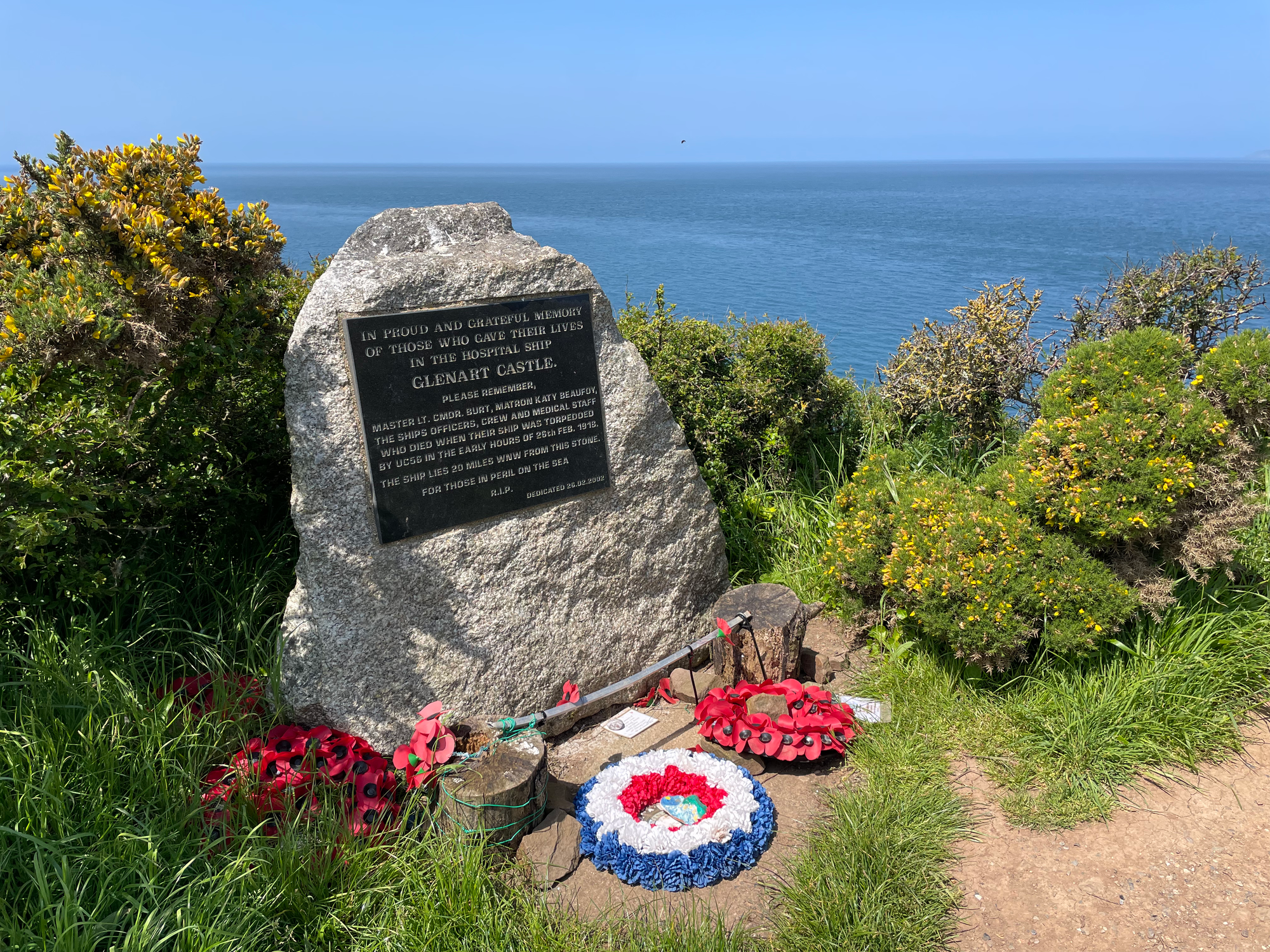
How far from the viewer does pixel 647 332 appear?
5801mm

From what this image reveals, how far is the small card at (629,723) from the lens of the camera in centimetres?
405

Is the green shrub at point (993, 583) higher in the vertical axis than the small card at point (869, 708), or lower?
higher

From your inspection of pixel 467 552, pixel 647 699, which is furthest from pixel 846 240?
pixel 467 552

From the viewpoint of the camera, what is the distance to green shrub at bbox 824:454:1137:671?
3.70 meters

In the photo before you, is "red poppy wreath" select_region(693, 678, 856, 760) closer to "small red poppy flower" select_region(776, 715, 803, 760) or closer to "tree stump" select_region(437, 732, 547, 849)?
"small red poppy flower" select_region(776, 715, 803, 760)

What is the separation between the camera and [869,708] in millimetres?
4016

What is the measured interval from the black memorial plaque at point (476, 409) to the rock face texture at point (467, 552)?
65 mm

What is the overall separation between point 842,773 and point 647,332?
3263 mm

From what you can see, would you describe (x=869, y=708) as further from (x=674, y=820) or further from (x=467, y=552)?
(x=467, y=552)

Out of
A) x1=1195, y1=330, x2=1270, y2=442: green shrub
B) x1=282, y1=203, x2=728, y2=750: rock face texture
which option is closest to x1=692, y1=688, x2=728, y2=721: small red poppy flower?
x1=282, y1=203, x2=728, y2=750: rock face texture

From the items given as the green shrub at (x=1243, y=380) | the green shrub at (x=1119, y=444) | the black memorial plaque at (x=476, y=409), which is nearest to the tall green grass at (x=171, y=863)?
→ the black memorial plaque at (x=476, y=409)

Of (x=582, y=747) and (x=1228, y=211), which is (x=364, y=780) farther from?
(x=1228, y=211)

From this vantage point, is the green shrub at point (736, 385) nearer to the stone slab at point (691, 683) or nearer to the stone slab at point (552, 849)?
the stone slab at point (691, 683)

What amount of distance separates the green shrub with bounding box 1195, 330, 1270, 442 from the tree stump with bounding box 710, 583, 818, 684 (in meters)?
2.26
